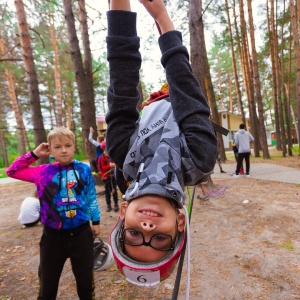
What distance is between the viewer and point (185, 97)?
3.69 ft

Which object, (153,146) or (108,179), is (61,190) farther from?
(108,179)

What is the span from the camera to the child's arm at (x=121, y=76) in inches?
45.6

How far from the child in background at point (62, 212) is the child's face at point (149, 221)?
1344mm

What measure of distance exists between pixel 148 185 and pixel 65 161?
153cm

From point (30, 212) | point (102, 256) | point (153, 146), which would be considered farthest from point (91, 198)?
point (30, 212)

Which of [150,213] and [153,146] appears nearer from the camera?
[150,213]

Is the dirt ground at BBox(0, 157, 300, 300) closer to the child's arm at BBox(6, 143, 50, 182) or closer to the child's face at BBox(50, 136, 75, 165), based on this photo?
the child's arm at BBox(6, 143, 50, 182)

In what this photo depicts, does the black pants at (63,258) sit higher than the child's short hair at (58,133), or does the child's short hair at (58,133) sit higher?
the child's short hair at (58,133)

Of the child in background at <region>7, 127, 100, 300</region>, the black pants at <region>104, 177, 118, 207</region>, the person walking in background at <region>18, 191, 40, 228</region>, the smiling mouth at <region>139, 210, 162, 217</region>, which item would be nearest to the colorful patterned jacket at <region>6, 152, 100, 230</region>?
the child in background at <region>7, 127, 100, 300</region>

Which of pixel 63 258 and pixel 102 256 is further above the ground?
pixel 63 258

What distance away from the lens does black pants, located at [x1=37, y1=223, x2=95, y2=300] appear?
2082 millimetres

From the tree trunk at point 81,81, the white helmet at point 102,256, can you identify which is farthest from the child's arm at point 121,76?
the tree trunk at point 81,81

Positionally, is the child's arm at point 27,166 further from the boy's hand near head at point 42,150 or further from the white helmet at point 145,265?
the white helmet at point 145,265

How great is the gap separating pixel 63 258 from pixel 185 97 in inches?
72.8
